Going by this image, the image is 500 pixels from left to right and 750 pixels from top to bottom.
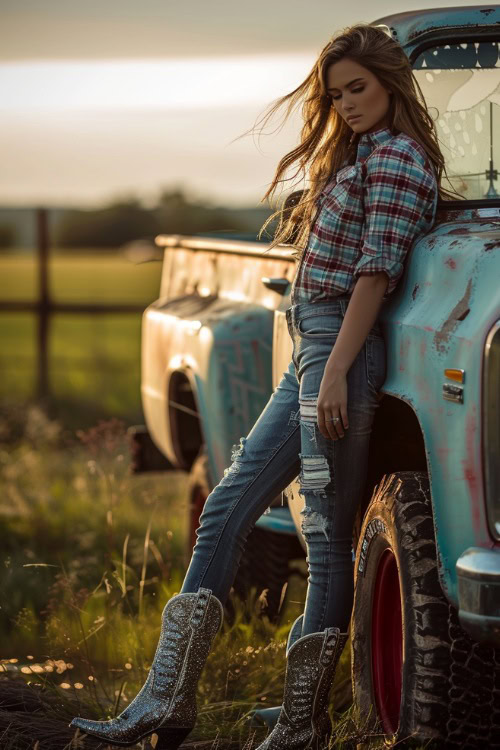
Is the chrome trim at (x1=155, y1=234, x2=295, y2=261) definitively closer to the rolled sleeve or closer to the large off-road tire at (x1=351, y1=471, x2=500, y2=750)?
the rolled sleeve

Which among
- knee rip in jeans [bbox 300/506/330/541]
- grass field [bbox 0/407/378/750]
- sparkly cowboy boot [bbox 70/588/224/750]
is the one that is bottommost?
grass field [bbox 0/407/378/750]

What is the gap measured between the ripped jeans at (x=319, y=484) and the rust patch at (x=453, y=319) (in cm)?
32

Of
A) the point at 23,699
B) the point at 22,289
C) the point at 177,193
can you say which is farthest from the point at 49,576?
the point at 177,193

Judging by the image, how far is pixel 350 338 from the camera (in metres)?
3.30

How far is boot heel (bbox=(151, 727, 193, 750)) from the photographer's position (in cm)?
348

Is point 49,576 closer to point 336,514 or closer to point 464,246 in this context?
point 336,514

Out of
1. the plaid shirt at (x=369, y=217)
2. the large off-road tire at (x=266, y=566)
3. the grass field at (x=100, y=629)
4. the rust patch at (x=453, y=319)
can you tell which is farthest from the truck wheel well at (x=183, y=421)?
the rust patch at (x=453, y=319)

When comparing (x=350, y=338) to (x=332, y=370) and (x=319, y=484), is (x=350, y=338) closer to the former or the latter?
(x=332, y=370)

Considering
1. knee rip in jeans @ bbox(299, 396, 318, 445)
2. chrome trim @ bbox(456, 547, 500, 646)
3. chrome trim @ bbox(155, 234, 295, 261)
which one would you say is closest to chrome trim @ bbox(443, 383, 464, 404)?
chrome trim @ bbox(456, 547, 500, 646)

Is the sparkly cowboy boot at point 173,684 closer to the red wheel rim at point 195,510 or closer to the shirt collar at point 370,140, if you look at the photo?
the shirt collar at point 370,140

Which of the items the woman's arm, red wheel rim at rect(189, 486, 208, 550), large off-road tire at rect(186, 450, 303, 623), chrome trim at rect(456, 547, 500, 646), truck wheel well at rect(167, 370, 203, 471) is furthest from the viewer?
truck wheel well at rect(167, 370, 203, 471)

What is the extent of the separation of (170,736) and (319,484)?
770 mm

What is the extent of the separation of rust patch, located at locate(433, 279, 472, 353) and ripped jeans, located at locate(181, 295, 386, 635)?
32 cm

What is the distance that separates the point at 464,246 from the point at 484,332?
13.1 inches
